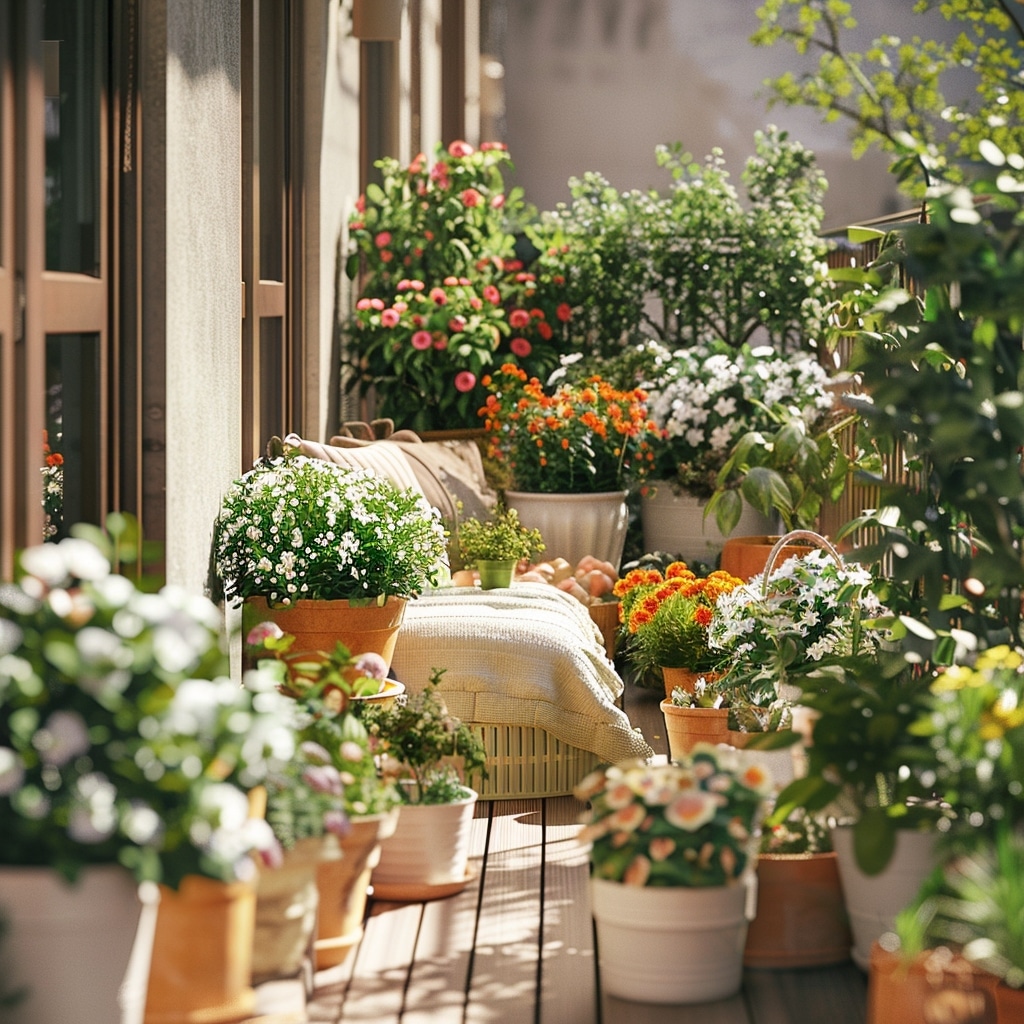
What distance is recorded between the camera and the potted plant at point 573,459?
229 inches

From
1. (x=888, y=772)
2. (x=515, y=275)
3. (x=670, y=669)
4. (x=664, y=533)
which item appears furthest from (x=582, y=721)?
(x=515, y=275)

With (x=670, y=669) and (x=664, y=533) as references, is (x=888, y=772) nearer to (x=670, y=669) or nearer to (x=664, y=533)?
(x=670, y=669)

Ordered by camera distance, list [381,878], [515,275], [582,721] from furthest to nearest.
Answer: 1. [515,275]
2. [582,721]
3. [381,878]

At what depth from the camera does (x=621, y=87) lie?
1132 cm

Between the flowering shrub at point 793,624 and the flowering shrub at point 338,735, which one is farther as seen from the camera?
the flowering shrub at point 793,624

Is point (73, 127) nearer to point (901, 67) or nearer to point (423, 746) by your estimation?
point (423, 746)

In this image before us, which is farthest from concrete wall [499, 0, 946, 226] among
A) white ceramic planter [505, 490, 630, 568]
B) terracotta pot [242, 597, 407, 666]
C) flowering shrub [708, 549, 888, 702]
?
terracotta pot [242, 597, 407, 666]

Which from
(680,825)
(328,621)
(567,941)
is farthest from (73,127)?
(567,941)

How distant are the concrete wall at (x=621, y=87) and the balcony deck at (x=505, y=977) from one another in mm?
8779

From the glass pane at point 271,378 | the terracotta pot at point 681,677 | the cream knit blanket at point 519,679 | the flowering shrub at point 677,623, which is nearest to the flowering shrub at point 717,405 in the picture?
the flowering shrub at point 677,623

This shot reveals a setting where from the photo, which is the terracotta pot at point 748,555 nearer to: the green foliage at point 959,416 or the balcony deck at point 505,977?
the green foliage at point 959,416

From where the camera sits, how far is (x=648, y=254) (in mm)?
7238

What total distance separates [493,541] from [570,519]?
951 millimetres

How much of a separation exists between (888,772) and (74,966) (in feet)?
4.56
